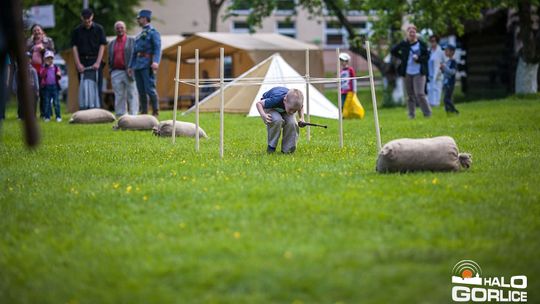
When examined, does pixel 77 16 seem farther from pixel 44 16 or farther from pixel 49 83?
pixel 49 83

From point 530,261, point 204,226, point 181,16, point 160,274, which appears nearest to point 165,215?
point 204,226

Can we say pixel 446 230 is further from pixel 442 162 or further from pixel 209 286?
pixel 442 162

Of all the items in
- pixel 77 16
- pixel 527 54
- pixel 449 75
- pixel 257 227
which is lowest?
pixel 257 227

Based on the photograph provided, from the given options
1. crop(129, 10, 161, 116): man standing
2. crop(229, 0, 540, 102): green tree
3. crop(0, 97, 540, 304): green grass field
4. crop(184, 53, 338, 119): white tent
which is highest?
crop(229, 0, 540, 102): green tree

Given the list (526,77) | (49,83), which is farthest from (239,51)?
(49,83)

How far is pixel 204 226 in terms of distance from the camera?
704cm

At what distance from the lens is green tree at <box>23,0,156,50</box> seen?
40844 millimetres

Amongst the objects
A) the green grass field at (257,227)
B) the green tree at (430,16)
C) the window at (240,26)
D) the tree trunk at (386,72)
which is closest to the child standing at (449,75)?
the green tree at (430,16)

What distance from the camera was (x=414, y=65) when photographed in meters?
19.4

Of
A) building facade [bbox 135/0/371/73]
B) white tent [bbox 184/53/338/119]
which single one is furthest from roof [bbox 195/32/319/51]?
building facade [bbox 135/0/371/73]

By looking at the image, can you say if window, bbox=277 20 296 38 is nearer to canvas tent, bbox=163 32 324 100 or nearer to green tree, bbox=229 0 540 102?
canvas tent, bbox=163 32 324 100

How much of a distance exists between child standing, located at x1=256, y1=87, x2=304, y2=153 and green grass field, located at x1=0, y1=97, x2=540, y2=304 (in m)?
0.25

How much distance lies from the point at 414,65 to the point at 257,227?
13.0 m

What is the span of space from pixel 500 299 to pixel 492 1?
76.9ft
